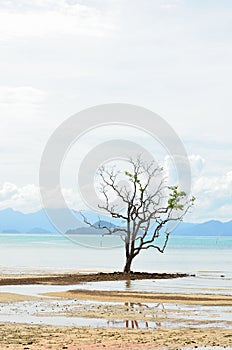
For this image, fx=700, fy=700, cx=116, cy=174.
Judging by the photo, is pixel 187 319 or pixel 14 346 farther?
pixel 187 319

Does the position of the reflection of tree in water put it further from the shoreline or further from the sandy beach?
the shoreline

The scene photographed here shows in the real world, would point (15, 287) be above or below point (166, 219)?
below

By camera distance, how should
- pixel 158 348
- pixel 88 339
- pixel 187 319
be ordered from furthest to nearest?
pixel 187 319, pixel 88 339, pixel 158 348

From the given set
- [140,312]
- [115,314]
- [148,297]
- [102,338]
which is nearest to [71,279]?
[148,297]

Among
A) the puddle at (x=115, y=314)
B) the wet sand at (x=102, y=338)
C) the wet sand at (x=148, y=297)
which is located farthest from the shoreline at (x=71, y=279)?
the wet sand at (x=102, y=338)

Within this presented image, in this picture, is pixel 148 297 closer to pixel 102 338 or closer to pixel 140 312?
pixel 140 312

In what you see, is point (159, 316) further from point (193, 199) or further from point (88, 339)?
point (193, 199)

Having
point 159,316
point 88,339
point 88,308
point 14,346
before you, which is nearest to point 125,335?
point 88,339

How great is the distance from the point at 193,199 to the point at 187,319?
2772 cm

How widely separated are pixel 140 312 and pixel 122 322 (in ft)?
11.9

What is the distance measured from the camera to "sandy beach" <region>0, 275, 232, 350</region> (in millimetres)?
21016

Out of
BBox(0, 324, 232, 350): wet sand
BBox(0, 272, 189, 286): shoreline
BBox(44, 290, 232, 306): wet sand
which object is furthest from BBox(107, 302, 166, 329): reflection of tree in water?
BBox(0, 272, 189, 286): shoreline

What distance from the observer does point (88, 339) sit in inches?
851

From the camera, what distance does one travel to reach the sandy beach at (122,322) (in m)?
21.0
